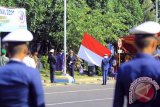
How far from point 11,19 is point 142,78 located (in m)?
20.3

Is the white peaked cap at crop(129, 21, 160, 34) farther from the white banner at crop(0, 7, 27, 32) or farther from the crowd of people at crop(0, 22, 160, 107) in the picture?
the white banner at crop(0, 7, 27, 32)

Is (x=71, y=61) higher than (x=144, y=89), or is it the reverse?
(x=144, y=89)

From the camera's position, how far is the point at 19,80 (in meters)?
4.69

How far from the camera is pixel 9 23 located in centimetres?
2444

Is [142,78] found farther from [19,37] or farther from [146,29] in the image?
[19,37]

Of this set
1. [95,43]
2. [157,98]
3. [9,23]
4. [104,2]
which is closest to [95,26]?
[104,2]

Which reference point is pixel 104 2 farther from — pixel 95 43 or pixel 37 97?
pixel 37 97

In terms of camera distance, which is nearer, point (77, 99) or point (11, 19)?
point (77, 99)

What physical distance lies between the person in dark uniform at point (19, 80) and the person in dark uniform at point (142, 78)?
0.77 metres

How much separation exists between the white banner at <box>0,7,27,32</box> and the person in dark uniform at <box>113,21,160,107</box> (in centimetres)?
1935

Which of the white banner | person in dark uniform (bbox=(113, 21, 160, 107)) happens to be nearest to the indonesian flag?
the white banner

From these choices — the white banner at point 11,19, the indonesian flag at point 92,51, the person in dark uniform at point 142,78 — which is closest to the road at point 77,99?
the white banner at point 11,19

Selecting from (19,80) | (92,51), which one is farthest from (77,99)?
(19,80)

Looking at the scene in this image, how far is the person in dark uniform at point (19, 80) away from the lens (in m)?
4.68
